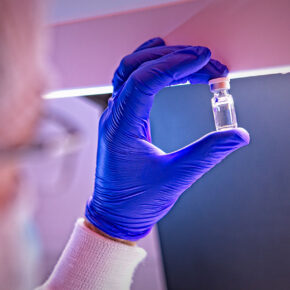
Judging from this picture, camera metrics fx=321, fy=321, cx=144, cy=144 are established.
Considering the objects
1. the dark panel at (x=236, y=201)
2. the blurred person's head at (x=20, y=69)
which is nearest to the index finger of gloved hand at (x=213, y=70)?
the dark panel at (x=236, y=201)

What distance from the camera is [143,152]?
3.64ft

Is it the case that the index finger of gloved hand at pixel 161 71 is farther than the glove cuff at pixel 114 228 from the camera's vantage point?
No

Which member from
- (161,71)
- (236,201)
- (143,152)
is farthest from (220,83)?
(236,201)

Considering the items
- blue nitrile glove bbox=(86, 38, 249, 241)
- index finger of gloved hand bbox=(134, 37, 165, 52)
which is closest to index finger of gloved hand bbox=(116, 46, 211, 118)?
blue nitrile glove bbox=(86, 38, 249, 241)

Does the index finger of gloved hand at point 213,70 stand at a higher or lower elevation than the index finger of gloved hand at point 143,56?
lower

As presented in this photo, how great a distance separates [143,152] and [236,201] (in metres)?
0.54

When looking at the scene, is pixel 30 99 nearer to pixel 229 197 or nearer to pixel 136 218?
pixel 136 218

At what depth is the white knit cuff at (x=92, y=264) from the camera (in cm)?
111

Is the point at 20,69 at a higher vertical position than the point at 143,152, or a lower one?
higher

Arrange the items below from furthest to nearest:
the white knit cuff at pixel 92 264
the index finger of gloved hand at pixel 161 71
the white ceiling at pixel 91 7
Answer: the white ceiling at pixel 91 7 < the white knit cuff at pixel 92 264 < the index finger of gloved hand at pixel 161 71

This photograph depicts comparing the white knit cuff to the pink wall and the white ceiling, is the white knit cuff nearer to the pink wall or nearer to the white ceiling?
the pink wall

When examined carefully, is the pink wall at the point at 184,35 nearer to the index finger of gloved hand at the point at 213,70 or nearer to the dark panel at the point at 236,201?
the index finger of gloved hand at the point at 213,70

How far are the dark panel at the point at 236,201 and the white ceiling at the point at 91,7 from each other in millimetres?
389

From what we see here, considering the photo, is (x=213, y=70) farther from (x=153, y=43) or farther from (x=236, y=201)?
(x=236, y=201)
